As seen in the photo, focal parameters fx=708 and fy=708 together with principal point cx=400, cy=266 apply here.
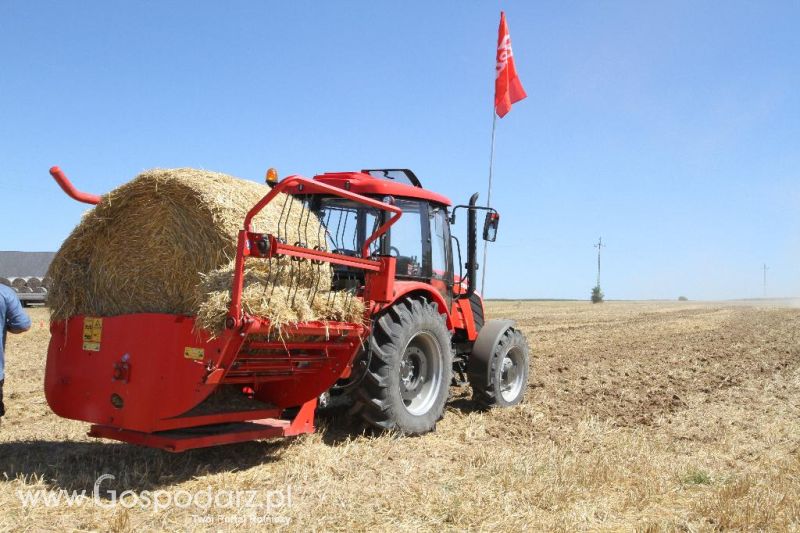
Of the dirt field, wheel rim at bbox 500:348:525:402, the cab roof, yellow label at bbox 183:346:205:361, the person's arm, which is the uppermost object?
the cab roof

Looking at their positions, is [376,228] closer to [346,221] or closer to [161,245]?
[346,221]

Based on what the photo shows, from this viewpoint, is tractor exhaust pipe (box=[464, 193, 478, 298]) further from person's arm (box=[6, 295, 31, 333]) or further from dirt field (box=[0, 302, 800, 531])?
person's arm (box=[6, 295, 31, 333])

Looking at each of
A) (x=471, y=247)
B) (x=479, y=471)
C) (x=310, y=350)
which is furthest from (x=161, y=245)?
(x=471, y=247)

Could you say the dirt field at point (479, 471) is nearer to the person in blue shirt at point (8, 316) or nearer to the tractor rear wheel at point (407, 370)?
the tractor rear wheel at point (407, 370)

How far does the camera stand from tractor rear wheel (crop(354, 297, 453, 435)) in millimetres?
5664

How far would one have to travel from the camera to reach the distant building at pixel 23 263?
37.3 meters

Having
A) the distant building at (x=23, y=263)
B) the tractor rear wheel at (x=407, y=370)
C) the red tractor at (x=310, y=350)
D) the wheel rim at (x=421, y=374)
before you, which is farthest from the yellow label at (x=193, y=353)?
the distant building at (x=23, y=263)

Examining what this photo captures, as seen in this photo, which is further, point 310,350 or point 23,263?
point 23,263

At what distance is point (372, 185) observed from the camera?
6.34 meters

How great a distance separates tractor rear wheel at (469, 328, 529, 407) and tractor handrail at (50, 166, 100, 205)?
3.98m

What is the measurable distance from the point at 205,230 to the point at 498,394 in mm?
3836

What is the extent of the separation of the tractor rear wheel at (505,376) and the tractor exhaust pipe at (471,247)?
0.64 meters

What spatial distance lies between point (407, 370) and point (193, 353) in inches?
86.7

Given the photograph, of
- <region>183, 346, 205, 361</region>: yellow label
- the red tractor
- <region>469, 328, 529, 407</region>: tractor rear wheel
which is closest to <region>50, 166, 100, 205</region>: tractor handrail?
the red tractor
